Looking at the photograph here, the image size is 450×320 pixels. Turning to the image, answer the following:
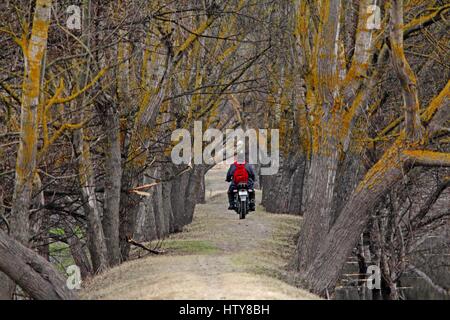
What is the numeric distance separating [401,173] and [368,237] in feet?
32.7

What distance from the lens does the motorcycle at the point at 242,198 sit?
96.5ft

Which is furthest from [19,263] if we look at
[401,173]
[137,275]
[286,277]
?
[401,173]

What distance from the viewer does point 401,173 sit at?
57.9ft

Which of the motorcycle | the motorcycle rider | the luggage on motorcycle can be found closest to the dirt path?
the motorcycle

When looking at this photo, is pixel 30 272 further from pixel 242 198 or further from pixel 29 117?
pixel 242 198

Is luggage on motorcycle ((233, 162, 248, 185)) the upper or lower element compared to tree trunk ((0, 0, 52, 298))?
lower

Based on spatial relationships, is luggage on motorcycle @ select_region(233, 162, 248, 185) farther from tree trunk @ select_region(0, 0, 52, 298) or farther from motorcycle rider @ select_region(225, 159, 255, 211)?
tree trunk @ select_region(0, 0, 52, 298)

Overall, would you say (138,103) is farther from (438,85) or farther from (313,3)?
(438,85)

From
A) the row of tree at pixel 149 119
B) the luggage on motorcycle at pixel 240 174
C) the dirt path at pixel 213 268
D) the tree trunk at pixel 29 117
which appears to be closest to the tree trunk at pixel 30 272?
the row of tree at pixel 149 119

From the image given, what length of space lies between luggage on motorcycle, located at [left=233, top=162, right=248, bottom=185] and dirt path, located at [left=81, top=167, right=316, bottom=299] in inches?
56.5

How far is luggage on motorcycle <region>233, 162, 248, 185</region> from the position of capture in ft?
96.1

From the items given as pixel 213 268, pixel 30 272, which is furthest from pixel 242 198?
pixel 30 272

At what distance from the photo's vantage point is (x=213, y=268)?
1703cm

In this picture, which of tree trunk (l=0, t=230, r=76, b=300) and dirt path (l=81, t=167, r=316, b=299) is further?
tree trunk (l=0, t=230, r=76, b=300)
